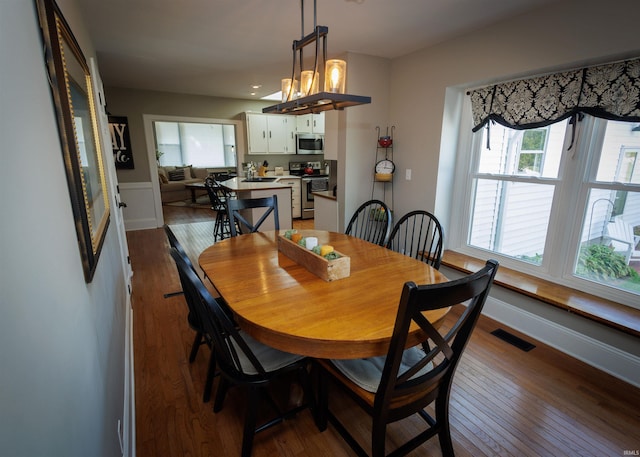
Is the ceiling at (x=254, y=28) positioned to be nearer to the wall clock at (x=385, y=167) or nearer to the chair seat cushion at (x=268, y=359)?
the wall clock at (x=385, y=167)

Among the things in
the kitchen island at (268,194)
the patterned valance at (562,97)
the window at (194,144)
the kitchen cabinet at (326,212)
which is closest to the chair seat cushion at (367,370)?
the patterned valance at (562,97)

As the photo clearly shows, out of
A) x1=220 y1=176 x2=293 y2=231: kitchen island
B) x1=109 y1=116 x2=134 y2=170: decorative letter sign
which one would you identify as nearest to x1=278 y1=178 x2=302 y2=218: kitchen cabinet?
x1=220 y1=176 x2=293 y2=231: kitchen island

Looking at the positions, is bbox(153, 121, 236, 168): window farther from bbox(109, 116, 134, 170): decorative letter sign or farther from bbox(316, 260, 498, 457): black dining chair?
bbox(316, 260, 498, 457): black dining chair

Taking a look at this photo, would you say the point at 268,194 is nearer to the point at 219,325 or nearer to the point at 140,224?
the point at 140,224

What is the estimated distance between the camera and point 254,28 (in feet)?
8.66

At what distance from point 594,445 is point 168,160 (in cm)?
1052

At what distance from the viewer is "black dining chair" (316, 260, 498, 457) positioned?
3.15 ft

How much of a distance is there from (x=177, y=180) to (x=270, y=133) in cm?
386

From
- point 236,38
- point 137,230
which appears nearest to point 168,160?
point 137,230

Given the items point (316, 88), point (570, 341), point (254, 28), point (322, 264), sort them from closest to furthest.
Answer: point (322, 264) → point (316, 88) → point (570, 341) → point (254, 28)

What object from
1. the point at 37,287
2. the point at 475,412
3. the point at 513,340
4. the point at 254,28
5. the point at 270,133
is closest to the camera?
the point at 37,287

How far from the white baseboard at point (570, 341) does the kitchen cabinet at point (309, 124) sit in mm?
5174

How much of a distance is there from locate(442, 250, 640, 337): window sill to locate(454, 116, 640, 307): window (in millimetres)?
86

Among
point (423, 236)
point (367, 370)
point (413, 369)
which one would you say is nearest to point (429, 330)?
point (413, 369)
